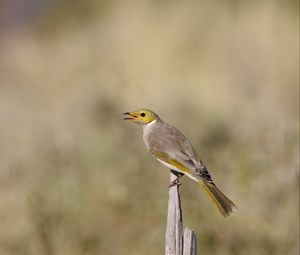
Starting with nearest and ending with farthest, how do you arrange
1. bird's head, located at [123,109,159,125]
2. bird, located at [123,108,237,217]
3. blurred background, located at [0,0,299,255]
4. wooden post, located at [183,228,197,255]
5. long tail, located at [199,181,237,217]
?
1. wooden post, located at [183,228,197,255]
2. long tail, located at [199,181,237,217]
3. bird, located at [123,108,237,217]
4. bird's head, located at [123,109,159,125]
5. blurred background, located at [0,0,299,255]

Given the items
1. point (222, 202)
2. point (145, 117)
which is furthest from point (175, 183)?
point (145, 117)

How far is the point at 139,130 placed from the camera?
36.6 feet

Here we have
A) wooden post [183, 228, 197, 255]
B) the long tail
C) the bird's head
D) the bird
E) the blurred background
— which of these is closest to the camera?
wooden post [183, 228, 197, 255]

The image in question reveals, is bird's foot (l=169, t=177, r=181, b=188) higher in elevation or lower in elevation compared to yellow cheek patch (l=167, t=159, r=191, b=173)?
lower

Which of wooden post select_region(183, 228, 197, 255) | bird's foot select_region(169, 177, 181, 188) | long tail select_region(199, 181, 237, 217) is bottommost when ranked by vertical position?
wooden post select_region(183, 228, 197, 255)

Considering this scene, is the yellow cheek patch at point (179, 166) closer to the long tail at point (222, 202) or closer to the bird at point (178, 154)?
the bird at point (178, 154)

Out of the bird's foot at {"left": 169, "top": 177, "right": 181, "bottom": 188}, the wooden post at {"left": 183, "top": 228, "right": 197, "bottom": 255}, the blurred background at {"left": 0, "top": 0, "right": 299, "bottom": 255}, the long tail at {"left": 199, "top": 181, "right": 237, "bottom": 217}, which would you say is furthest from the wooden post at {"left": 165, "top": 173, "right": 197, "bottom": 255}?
the blurred background at {"left": 0, "top": 0, "right": 299, "bottom": 255}

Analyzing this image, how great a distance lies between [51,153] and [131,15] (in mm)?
10108

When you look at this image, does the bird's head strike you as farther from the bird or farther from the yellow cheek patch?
the yellow cheek patch

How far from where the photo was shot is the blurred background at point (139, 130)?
940 cm

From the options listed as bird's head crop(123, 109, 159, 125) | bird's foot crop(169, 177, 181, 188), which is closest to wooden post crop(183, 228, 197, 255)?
bird's foot crop(169, 177, 181, 188)

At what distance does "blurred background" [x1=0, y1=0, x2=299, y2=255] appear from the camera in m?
9.40

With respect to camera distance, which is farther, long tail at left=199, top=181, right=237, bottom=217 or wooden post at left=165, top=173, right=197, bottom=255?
long tail at left=199, top=181, right=237, bottom=217

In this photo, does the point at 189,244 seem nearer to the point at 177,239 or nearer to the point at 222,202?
the point at 177,239
